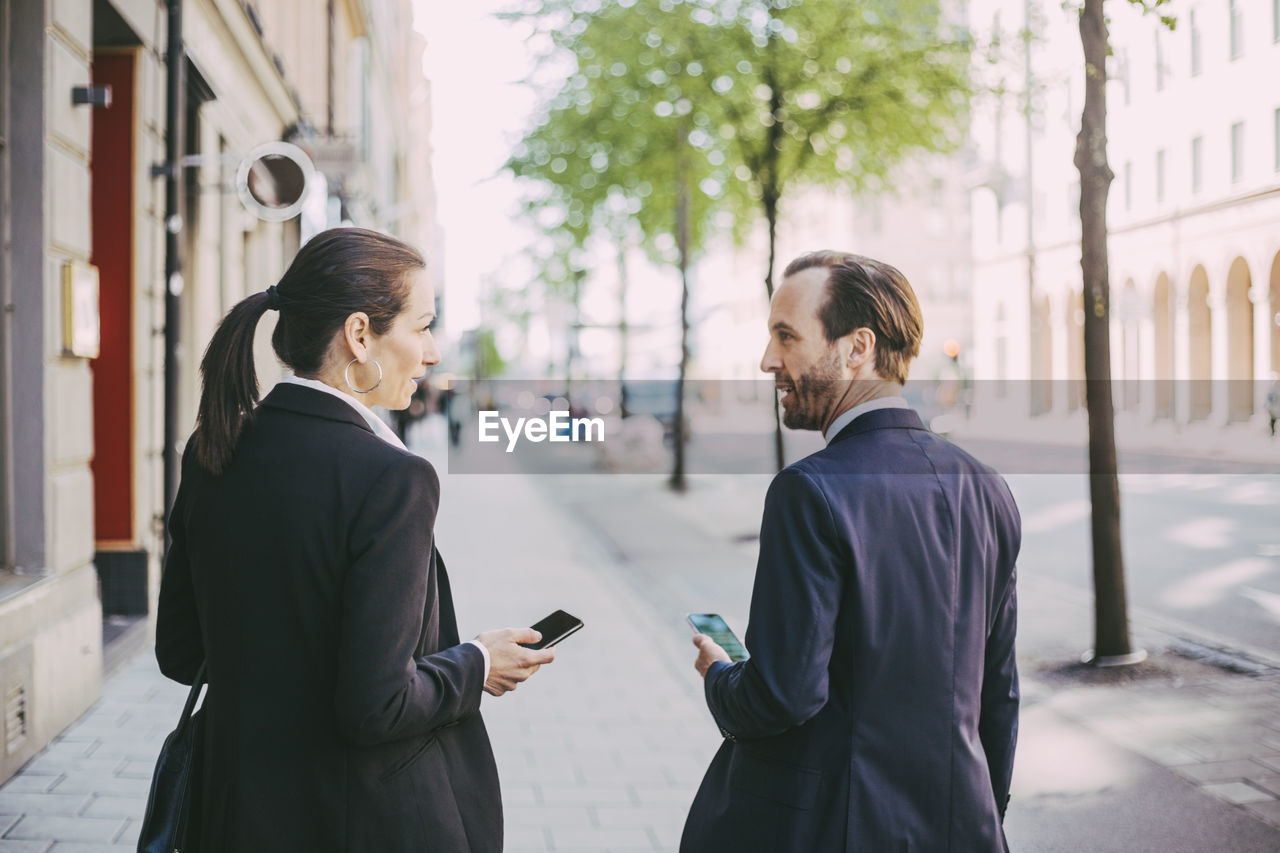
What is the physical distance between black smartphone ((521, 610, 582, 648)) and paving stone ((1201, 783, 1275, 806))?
357cm

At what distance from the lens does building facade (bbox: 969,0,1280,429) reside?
42.7ft

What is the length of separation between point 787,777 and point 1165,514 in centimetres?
1443

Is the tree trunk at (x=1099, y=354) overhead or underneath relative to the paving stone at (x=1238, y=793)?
overhead

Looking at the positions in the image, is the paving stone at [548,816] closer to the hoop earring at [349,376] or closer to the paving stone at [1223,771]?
the paving stone at [1223,771]

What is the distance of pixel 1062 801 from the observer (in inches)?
187

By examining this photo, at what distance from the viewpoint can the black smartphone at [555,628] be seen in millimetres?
2350

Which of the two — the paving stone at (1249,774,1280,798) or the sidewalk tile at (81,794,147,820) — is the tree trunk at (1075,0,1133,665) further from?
the sidewalk tile at (81,794,147,820)

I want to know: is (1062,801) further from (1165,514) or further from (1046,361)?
(1046,361)

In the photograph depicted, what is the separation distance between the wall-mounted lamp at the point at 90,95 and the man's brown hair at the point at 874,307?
4.93m

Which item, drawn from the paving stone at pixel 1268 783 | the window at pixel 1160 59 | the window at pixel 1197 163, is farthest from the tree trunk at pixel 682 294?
the paving stone at pixel 1268 783

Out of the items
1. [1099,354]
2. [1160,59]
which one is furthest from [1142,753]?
[1160,59]

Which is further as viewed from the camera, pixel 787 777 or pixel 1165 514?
pixel 1165 514

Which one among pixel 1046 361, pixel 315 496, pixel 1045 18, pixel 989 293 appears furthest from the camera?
pixel 989 293

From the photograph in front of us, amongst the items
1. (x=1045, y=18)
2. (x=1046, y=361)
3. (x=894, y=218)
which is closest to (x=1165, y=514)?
(x=1045, y=18)
